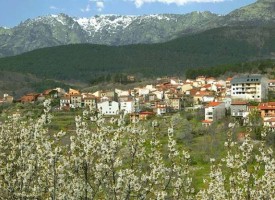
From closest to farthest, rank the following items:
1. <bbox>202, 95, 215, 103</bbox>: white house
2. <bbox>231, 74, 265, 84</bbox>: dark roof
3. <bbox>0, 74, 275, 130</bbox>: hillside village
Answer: <bbox>0, 74, 275, 130</bbox>: hillside village
<bbox>231, 74, 265, 84</bbox>: dark roof
<bbox>202, 95, 215, 103</bbox>: white house

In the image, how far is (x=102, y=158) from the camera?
995 centimetres

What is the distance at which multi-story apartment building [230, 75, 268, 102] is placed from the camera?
83.5 metres

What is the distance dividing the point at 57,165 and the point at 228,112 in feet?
223

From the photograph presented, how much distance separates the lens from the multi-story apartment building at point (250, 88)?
8350 cm

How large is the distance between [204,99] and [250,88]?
8929 mm

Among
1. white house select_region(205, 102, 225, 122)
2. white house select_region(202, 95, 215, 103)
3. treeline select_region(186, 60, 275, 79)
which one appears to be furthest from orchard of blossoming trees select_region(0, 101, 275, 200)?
treeline select_region(186, 60, 275, 79)

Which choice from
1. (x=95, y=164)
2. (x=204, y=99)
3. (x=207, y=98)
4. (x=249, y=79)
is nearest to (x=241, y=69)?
(x=207, y=98)

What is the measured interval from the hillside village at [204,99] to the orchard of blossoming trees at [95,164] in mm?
51290

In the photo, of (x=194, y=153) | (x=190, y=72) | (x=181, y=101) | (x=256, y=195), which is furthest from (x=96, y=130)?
(x=190, y=72)

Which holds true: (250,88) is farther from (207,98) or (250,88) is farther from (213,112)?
(213,112)

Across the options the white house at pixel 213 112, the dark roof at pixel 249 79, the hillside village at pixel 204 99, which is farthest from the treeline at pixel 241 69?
the white house at pixel 213 112

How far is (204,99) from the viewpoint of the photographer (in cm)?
9044

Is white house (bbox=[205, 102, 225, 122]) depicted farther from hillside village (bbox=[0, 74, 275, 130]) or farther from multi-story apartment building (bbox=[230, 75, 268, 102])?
multi-story apartment building (bbox=[230, 75, 268, 102])

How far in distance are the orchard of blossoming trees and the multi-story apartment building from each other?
73.8 metres
